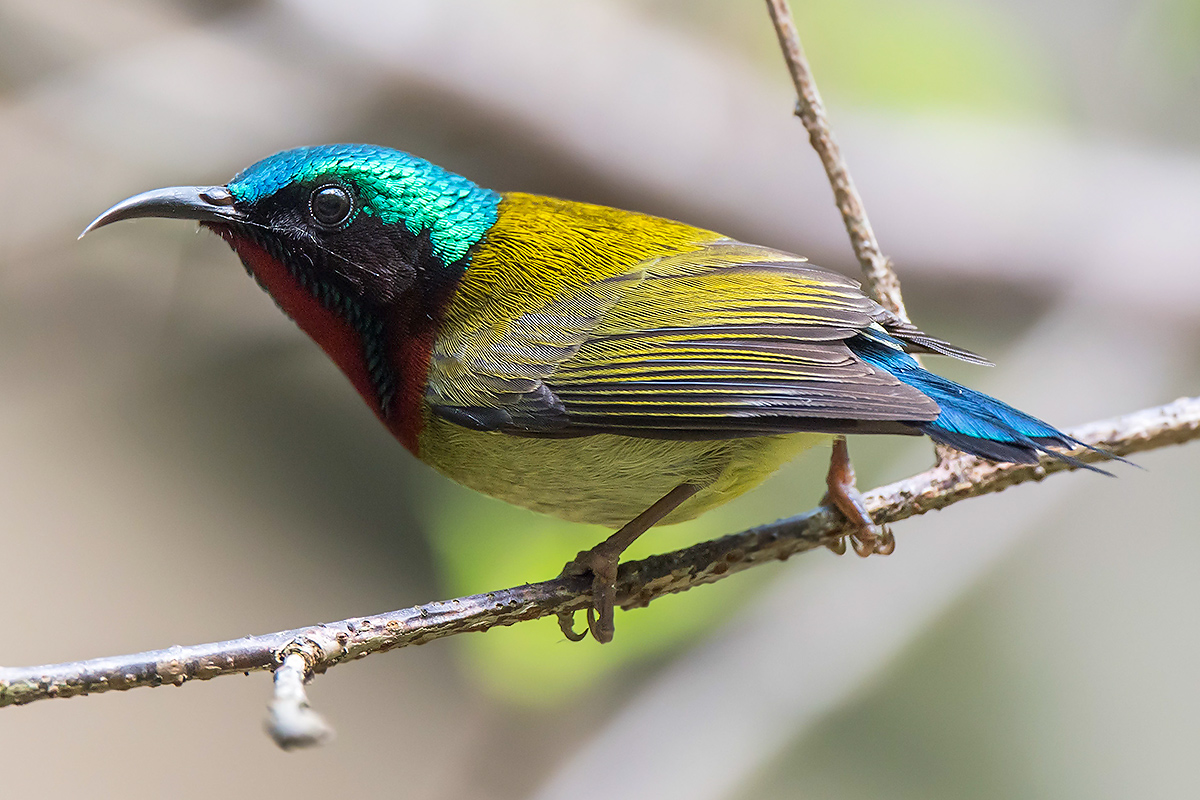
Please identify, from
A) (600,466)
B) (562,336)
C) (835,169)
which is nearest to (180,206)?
(562,336)

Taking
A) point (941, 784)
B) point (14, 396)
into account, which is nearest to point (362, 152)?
point (14, 396)

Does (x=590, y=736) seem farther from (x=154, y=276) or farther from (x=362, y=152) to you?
(x=362, y=152)

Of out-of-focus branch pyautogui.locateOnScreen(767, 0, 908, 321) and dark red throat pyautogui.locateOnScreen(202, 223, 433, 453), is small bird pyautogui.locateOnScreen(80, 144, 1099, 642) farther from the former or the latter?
out-of-focus branch pyautogui.locateOnScreen(767, 0, 908, 321)

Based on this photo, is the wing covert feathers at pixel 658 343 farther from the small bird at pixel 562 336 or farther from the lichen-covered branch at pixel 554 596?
the lichen-covered branch at pixel 554 596

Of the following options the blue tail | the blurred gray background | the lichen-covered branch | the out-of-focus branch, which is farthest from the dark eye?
the blurred gray background

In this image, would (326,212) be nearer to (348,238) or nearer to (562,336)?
(348,238)
